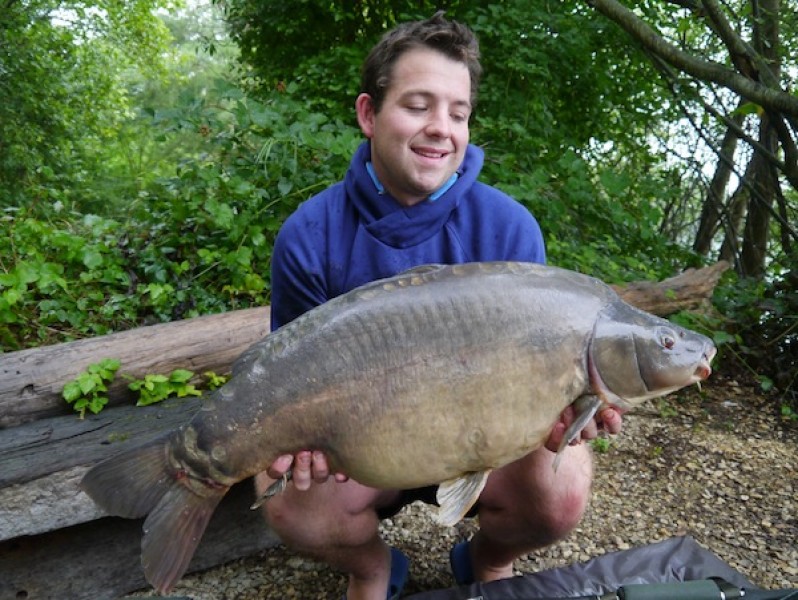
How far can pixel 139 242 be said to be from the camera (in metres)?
3.61

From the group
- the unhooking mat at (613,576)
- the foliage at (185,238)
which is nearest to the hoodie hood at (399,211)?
the unhooking mat at (613,576)

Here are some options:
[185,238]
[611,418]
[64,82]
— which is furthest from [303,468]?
[64,82]

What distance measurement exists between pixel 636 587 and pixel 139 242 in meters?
2.88

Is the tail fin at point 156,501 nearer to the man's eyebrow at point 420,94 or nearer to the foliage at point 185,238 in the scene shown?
the man's eyebrow at point 420,94

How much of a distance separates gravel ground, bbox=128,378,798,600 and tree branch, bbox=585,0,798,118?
1.68m

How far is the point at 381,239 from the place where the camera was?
1.90m

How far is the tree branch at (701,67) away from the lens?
12.6ft

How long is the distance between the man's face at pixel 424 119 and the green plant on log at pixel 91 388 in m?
1.25

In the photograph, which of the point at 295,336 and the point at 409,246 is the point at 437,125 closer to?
the point at 409,246

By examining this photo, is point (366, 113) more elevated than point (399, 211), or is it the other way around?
point (366, 113)

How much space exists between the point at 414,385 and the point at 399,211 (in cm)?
64

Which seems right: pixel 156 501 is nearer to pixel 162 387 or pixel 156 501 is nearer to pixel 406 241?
pixel 406 241

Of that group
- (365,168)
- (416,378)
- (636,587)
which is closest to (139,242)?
(365,168)

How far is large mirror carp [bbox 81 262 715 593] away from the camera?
4.53ft
